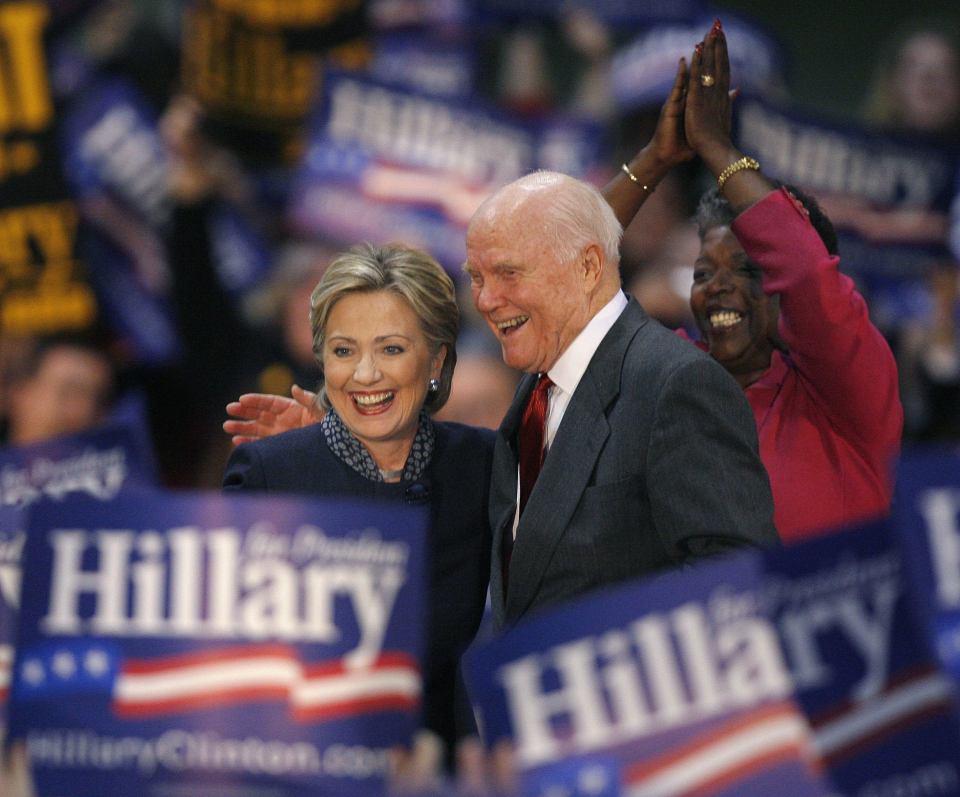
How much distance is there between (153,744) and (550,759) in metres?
0.44

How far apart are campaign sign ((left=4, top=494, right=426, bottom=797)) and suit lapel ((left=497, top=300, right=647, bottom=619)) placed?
0.66 m

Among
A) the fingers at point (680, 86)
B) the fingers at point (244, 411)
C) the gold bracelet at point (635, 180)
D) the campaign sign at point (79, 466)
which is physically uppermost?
the fingers at point (680, 86)

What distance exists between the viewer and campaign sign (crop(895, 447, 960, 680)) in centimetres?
175

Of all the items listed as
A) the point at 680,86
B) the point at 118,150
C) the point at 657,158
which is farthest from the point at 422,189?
the point at 680,86

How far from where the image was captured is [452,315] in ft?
9.40

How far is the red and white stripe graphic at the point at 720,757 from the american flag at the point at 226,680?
284 millimetres

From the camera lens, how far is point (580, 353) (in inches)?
104

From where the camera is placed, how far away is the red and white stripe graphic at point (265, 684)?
1809 millimetres

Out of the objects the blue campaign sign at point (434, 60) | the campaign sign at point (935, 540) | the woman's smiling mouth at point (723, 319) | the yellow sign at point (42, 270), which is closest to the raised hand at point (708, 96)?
the woman's smiling mouth at point (723, 319)

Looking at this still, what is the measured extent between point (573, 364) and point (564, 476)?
0.73ft

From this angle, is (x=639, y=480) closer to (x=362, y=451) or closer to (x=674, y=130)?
(x=362, y=451)

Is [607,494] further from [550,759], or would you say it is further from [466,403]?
[466,403]

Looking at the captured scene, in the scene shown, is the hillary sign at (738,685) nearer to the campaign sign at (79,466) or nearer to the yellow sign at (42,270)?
the campaign sign at (79,466)

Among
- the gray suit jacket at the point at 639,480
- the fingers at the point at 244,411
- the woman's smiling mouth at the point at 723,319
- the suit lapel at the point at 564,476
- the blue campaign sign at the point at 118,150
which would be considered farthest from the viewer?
the blue campaign sign at the point at 118,150
